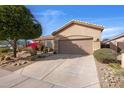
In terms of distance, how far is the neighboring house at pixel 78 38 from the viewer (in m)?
18.7

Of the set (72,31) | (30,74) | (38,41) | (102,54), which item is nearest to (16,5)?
(30,74)

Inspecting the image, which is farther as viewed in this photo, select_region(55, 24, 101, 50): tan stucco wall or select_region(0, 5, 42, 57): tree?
select_region(55, 24, 101, 50): tan stucco wall

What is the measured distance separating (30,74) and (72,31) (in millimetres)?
11237

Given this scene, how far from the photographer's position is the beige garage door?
19172mm

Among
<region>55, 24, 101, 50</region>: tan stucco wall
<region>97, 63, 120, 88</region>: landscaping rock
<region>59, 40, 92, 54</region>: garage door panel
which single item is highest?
<region>55, 24, 101, 50</region>: tan stucco wall

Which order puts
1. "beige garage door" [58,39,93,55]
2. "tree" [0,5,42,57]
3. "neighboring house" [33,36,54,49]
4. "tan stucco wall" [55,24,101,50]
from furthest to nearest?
1. "neighboring house" [33,36,54,49]
2. "beige garage door" [58,39,93,55]
3. "tan stucco wall" [55,24,101,50]
4. "tree" [0,5,42,57]

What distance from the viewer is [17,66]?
11906mm

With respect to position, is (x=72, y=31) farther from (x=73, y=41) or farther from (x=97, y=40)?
(x=97, y=40)

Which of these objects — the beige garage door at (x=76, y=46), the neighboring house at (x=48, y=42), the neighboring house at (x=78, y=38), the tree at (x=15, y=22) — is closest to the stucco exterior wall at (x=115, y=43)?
the neighboring house at (x=78, y=38)

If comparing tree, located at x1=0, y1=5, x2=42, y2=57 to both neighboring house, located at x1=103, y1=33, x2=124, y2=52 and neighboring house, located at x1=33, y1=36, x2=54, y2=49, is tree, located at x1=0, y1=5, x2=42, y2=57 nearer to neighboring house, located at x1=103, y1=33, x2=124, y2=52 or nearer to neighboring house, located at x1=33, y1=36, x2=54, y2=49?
neighboring house, located at x1=103, y1=33, x2=124, y2=52

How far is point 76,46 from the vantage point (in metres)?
19.8

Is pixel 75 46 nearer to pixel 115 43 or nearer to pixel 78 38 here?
pixel 78 38

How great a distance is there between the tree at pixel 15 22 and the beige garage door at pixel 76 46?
22.3ft

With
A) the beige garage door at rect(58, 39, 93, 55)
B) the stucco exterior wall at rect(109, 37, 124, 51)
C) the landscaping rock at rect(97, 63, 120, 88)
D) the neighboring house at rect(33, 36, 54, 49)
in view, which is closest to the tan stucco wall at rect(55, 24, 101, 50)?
the beige garage door at rect(58, 39, 93, 55)
